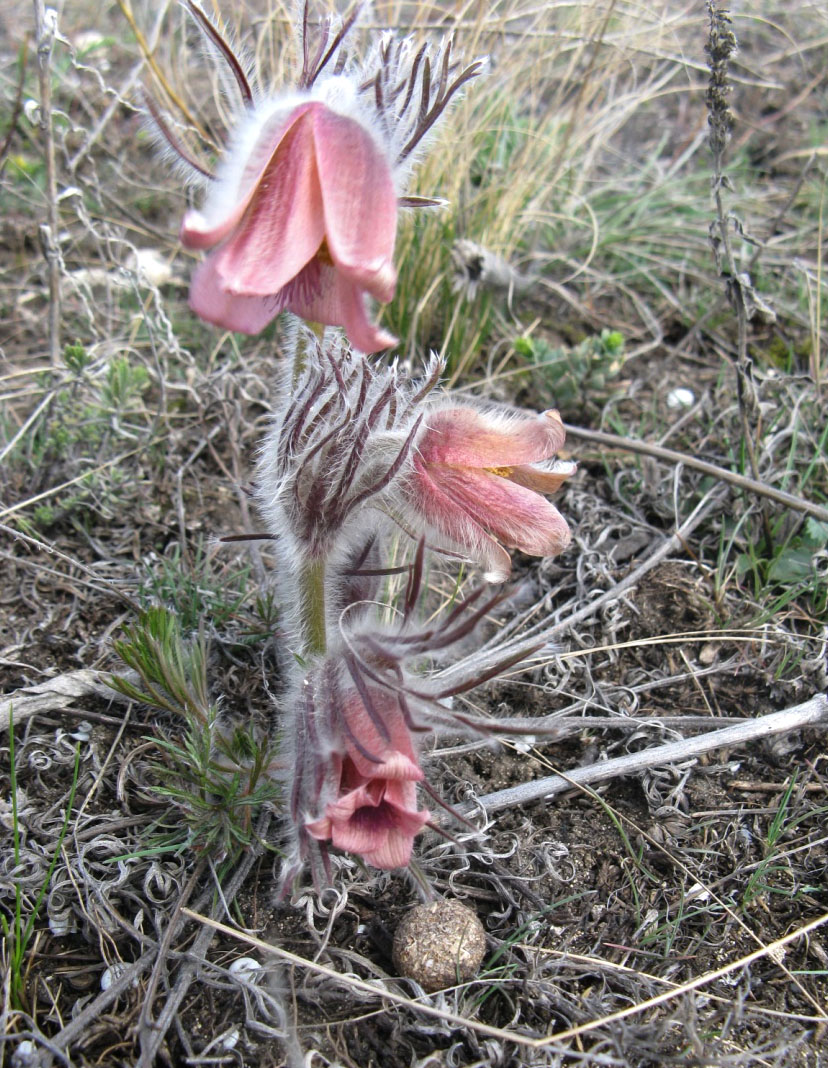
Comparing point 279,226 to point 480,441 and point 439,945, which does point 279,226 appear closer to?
point 480,441

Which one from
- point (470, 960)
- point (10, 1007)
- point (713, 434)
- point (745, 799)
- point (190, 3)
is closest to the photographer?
point (190, 3)

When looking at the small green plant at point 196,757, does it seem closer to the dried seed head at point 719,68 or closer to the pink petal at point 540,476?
the pink petal at point 540,476

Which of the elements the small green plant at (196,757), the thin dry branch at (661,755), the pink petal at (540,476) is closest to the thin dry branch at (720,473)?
the thin dry branch at (661,755)

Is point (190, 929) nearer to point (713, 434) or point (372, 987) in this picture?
point (372, 987)

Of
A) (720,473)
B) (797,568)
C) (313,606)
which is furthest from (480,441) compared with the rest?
(797,568)

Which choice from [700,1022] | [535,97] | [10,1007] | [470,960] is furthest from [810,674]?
[535,97]
